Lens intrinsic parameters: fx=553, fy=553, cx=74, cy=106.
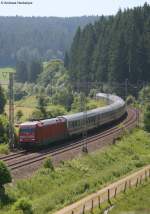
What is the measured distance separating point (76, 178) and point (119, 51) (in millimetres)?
119275

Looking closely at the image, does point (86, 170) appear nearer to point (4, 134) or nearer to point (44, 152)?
point (44, 152)

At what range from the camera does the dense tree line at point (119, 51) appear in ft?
538

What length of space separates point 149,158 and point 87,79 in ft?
393

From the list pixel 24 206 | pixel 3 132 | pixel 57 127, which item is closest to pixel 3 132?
pixel 3 132

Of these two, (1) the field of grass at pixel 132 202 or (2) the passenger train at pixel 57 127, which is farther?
(2) the passenger train at pixel 57 127

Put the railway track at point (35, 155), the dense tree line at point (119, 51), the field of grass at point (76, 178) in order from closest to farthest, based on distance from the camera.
→ the field of grass at point (76, 178) → the railway track at point (35, 155) → the dense tree line at point (119, 51)

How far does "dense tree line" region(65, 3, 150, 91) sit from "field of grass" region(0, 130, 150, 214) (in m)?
95.1

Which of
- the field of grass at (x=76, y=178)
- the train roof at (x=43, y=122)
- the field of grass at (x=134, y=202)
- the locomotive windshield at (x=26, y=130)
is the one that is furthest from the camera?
the train roof at (x=43, y=122)

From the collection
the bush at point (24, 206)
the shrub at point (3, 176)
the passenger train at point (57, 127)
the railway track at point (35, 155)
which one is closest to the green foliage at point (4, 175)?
the shrub at point (3, 176)

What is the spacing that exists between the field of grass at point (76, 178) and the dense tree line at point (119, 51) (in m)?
95.1

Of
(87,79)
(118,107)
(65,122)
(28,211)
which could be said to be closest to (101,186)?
(28,211)

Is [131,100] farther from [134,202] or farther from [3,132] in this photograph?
[134,202]

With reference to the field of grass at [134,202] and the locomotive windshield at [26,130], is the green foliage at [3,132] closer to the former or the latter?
the locomotive windshield at [26,130]

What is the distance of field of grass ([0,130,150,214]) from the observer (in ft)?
133
